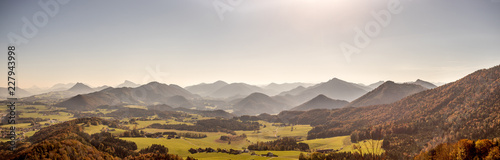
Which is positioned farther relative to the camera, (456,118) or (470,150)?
(456,118)

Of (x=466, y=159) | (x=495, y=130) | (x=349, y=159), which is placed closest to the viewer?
(x=466, y=159)

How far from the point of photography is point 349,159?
93.7m

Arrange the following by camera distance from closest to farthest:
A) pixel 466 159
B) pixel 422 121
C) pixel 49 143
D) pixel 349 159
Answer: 1. pixel 466 159
2. pixel 49 143
3. pixel 349 159
4. pixel 422 121

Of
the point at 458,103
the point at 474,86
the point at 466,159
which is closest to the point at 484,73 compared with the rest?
the point at 474,86

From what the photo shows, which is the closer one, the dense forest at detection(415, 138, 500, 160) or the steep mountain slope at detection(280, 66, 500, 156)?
the dense forest at detection(415, 138, 500, 160)

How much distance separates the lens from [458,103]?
16812 centimetres

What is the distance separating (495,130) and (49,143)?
6938 inches

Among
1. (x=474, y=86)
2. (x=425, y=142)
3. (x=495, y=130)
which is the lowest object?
(x=425, y=142)

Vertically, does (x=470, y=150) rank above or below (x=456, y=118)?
above

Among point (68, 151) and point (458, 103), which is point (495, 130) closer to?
point (458, 103)

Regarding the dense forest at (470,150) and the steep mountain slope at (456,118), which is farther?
the steep mountain slope at (456,118)

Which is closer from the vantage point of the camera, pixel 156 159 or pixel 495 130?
pixel 156 159

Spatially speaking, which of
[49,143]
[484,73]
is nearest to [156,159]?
[49,143]

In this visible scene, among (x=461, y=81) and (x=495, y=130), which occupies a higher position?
(x=461, y=81)
